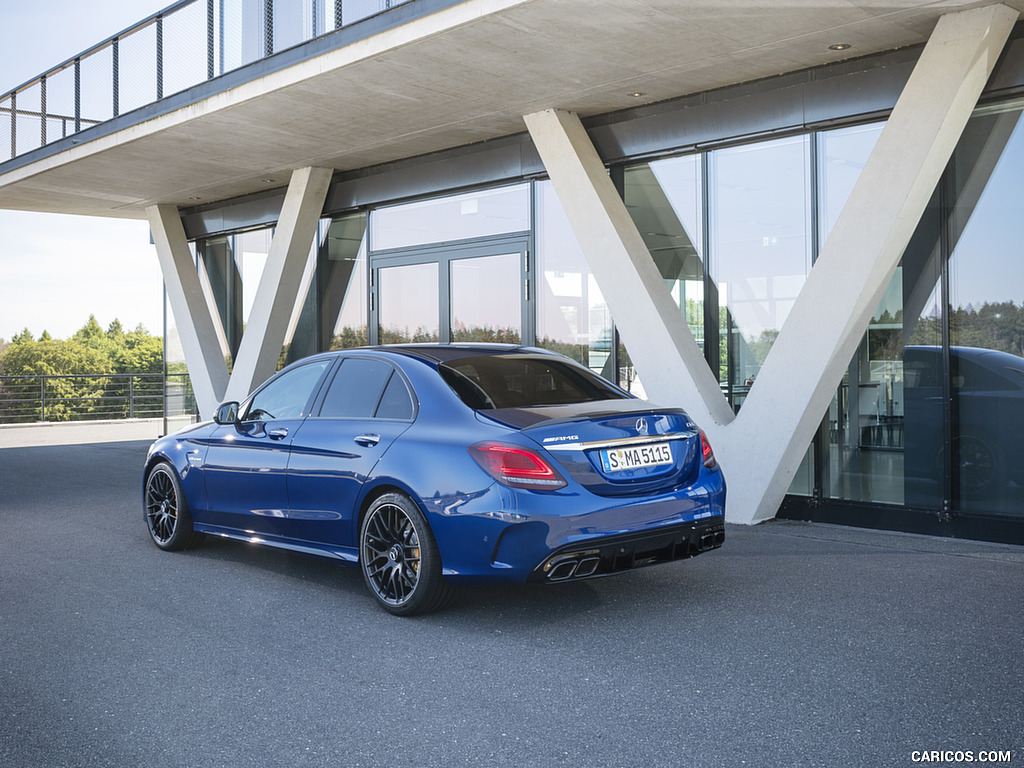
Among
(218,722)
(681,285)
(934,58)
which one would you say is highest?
(934,58)

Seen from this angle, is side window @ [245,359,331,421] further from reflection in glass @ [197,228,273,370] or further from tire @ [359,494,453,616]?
reflection in glass @ [197,228,273,370]

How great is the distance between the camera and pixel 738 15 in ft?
24.6

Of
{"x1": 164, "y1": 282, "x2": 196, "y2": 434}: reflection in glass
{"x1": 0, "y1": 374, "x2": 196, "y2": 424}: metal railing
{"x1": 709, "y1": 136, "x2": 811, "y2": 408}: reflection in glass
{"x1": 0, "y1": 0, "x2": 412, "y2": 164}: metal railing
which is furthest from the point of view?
{"x1": 0, "y1": 374, "x2": 196, "y2": 424}: metal railing

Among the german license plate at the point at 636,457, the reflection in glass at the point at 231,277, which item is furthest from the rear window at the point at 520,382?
the reflection in glass at the point at 231,277

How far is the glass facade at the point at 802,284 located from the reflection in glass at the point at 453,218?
26mm

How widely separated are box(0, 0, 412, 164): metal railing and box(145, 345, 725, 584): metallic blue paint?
434cm

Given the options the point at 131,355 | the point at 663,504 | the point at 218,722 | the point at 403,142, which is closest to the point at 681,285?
the point at 403,142

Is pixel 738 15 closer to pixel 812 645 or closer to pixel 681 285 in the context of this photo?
pixel 681 285

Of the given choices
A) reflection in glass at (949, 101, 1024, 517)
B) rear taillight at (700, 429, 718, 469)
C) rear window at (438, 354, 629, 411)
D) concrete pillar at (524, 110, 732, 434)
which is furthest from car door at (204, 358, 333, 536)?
reflection in glass at (949, 101, 1024, 517)

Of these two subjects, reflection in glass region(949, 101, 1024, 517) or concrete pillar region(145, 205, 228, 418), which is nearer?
reflection in glass region(949, 101, 1024, 517)

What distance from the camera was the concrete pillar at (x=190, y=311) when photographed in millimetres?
16688

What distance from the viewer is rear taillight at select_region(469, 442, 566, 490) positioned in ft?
16.2

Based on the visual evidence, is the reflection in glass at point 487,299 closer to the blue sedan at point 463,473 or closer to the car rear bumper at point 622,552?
the blue sedan at point 463,473

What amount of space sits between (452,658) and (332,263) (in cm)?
1118
